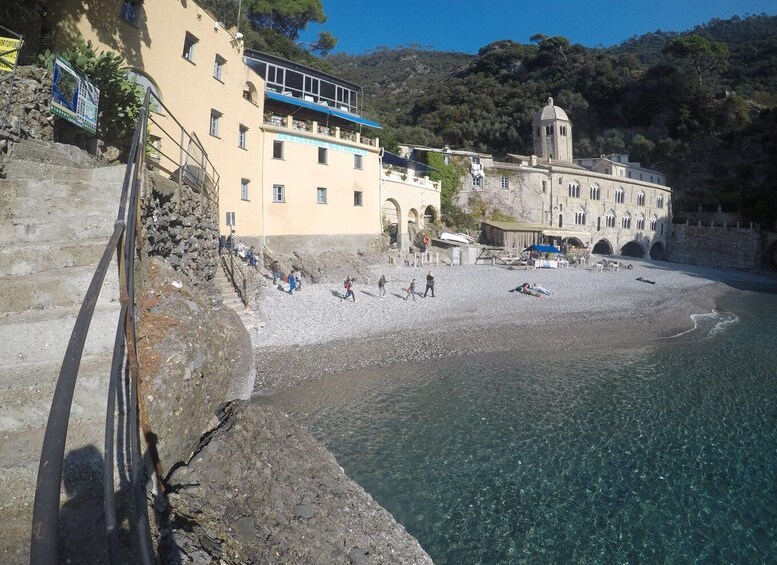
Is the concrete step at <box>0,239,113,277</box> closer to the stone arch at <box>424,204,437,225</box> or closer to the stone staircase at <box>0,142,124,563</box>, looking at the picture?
the stone staircase at <box>0,142,124,563</box>

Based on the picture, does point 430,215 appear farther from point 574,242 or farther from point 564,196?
point 574,242

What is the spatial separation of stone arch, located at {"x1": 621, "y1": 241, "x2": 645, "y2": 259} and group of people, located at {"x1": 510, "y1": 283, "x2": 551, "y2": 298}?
34517mm

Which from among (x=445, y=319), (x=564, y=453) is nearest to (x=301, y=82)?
(x=445, y=319)

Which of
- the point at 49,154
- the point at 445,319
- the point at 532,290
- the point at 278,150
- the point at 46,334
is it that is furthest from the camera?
the point at 532,290

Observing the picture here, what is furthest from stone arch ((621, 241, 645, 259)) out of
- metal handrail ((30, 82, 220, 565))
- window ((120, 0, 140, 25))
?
metal handrail ((30, 82, 220, 565))

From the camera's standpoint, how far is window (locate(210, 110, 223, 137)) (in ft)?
64.3

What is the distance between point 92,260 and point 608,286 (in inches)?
1245

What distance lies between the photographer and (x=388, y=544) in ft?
16.5

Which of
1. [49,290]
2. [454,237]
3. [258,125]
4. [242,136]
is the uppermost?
[258,125]

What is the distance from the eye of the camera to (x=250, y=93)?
2306 centimetres

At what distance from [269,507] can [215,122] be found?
65.1 feet

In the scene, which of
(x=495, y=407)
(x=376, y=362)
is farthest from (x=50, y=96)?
(x=495, y=407)

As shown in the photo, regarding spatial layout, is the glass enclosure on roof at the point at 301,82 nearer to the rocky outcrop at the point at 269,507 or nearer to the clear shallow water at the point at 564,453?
the clear shallow water at the point at 564,453

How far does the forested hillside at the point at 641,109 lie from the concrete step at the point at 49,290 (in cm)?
4033
